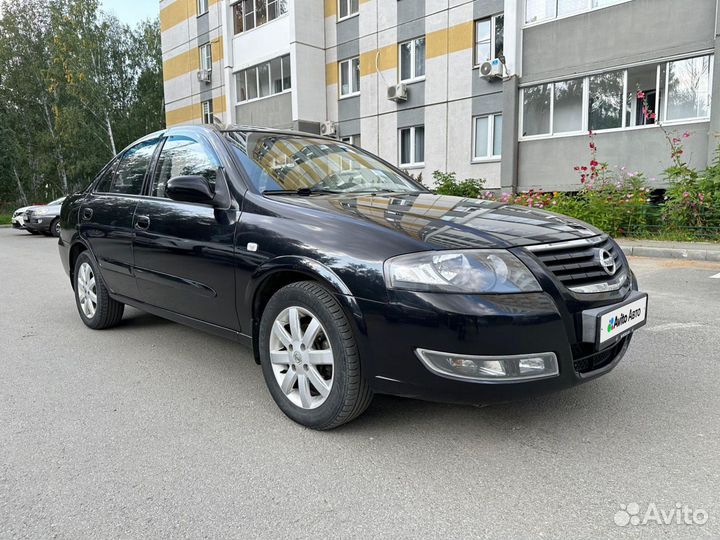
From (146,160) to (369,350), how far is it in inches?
107

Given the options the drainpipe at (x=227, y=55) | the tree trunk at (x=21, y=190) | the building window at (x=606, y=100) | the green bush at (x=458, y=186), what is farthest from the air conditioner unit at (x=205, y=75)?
the building window at (x=606, y=100)

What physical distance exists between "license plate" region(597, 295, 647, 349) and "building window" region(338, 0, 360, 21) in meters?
20.3

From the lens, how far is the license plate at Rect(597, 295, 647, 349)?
8.14ft

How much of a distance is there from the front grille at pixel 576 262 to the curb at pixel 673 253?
7179 mm

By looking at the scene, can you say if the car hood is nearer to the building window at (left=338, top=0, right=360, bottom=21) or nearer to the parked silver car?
the parked silver car

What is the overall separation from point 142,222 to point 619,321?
3.11 meters

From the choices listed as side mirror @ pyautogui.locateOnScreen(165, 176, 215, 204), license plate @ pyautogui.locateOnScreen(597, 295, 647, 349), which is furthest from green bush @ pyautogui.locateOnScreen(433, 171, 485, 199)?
license plate @ pyautogui.locateOnScreen(597, 295, 647, 349)

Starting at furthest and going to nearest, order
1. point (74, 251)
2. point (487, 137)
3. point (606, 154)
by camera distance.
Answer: point (487, 137)
point (606, 154)
point (74, 251)

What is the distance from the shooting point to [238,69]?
2414 centimetres

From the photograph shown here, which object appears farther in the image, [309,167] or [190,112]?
[190,112]

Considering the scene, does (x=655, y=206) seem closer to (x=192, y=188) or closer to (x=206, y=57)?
(x=192, y=188)

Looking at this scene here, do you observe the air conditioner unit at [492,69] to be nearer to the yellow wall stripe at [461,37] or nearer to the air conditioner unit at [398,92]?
the yellow wall stripe at [461,37]

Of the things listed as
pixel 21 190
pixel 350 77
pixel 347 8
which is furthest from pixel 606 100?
pixel 21 190

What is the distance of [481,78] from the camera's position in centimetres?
1686
